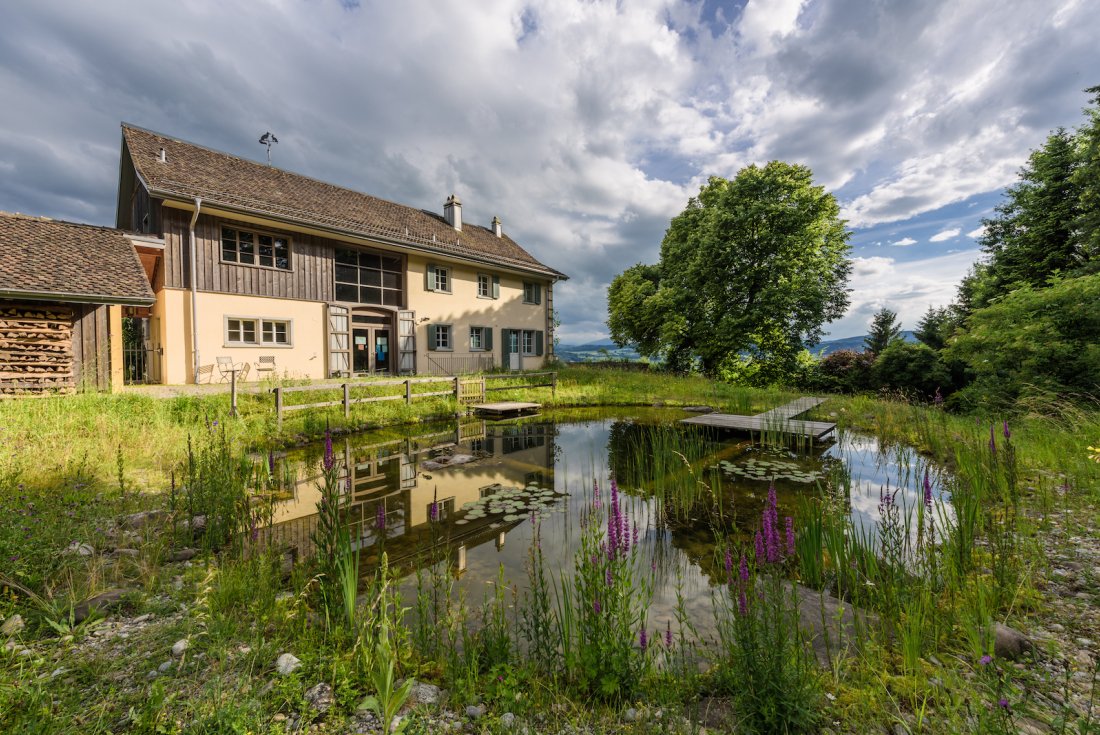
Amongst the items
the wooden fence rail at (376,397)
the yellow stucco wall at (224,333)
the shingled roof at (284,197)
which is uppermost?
the shingled roof at (284,197)

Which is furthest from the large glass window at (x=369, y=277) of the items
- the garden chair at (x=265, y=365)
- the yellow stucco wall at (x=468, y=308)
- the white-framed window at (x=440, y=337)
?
the garden chair at (x=265, y=365)

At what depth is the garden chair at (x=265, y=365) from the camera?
545 inches

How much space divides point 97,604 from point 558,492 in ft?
13.2

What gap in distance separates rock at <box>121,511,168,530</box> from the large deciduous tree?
18.6m

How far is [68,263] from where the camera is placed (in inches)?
367

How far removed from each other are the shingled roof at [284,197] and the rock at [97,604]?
42.8ft

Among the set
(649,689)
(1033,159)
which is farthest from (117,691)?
(1033,159)

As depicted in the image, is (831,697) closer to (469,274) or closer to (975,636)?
(975,636)

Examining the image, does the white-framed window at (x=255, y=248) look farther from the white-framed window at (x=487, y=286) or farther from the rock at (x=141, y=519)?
the rock at (x=141, y=519)

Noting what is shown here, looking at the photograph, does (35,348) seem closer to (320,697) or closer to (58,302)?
(58,302)

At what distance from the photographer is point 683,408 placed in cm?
1229

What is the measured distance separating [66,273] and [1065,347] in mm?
19645

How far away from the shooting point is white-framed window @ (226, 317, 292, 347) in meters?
13.5

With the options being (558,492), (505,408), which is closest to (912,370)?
(505,408)
